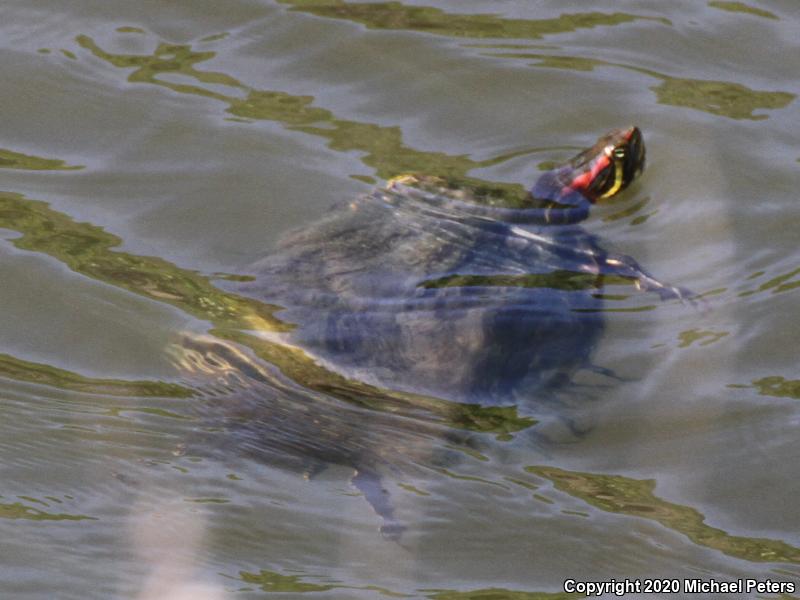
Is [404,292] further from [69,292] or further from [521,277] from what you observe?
[69,292]

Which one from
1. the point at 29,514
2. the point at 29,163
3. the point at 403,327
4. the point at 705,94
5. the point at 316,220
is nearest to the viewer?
the point at 29,514

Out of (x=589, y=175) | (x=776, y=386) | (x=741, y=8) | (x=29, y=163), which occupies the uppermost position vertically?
(x=741, y=8)

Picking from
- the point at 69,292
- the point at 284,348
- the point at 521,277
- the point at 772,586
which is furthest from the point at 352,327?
the point at 772,586

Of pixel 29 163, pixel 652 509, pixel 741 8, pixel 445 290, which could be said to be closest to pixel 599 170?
pixel 445 290

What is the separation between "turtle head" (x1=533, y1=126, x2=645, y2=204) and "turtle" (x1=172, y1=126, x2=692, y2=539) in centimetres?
27

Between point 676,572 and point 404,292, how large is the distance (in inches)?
45.2

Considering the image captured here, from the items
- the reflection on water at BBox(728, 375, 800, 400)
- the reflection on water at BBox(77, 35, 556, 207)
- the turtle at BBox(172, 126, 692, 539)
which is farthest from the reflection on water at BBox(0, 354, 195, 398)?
the reflection on water at BBox(728, 375, 800, 400)

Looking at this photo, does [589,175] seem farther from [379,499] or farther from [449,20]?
[379,499]

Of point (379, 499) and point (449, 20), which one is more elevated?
point (449, 20)

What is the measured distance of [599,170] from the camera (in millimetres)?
4344

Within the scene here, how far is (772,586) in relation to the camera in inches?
120

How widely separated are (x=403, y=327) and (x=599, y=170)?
1252 millimetres

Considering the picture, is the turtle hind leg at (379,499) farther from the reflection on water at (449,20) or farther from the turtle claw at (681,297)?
the reflection on water at (449,20)

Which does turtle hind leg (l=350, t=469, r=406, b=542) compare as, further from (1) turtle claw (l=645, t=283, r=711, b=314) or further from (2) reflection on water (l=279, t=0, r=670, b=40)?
(2) reflection on water (l=279, t=0, r=670, b=40)
